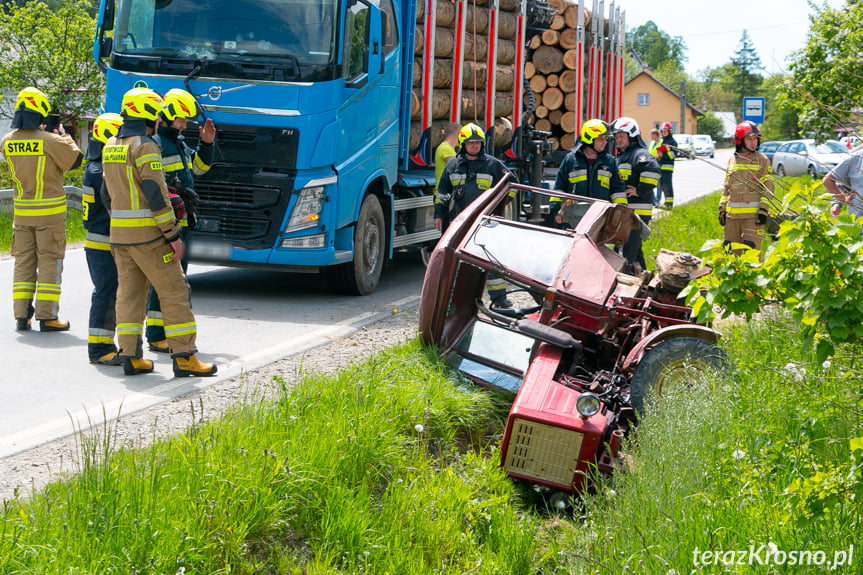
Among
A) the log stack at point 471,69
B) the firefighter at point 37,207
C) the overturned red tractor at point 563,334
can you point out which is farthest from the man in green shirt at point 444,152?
the firefighter at point 37,207

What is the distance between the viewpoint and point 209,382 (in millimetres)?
6035

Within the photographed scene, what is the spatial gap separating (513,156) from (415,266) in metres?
2.39

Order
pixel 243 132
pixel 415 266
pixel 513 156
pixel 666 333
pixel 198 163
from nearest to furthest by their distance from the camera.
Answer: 1. pixel 666 333
2. pixel 198 163
3. pixel 243 132
4. pixel 415 266
5. pixel 513 156

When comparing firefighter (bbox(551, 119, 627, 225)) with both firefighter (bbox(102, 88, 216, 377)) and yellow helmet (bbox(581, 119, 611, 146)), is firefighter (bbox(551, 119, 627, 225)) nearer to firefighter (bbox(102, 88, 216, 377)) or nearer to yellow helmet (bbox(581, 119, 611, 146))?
yellow helmet (bbox(581, 119, 611, 146))

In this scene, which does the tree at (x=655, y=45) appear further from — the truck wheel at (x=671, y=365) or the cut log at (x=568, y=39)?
the truck wheel at (x=671, y=365)

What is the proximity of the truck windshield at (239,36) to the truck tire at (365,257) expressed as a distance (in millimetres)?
1698

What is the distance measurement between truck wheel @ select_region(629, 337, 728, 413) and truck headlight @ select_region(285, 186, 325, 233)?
423 cm

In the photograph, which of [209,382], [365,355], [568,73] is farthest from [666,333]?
[568,73]

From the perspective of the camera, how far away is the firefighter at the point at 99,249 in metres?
6.55

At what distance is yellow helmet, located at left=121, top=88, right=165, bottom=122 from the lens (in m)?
5.99

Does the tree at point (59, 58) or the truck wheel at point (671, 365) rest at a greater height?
the tree at point (59, 58)

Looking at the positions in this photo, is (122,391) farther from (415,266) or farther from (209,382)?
(415,266)

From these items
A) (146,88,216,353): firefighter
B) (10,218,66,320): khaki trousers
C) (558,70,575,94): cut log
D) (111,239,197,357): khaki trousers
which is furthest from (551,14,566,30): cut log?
(111,239,197,357): khaki trousers

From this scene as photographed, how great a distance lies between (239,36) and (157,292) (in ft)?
11.0
